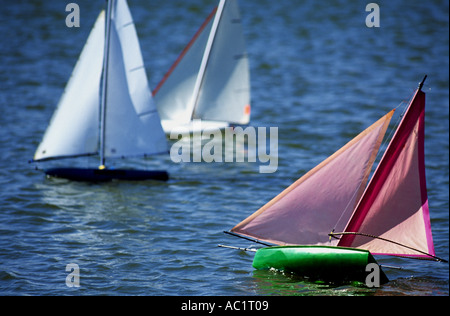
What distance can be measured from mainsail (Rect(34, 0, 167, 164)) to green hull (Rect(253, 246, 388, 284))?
7.69 metres

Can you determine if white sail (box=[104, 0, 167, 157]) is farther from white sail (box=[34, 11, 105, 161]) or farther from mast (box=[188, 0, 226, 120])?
mast (box=[188, 0, 226, 120])

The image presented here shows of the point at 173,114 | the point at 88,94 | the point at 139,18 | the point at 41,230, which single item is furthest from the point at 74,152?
the point at 139,18

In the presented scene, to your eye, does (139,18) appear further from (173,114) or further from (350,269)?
(350,269)

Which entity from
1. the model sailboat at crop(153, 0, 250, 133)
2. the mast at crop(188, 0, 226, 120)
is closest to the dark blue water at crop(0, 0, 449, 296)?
the model sailboat at crop(153, 0, 250, 133)

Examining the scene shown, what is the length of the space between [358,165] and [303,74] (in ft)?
80.8

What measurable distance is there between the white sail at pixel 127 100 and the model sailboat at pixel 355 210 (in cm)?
719

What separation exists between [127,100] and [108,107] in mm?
600

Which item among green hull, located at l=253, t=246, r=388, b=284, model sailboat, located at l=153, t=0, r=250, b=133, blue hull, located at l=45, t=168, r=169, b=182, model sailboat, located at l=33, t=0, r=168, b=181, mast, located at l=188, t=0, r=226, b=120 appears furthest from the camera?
model sailboat, located at l=153, t=0, r=250, b=133

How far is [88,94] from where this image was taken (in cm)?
2191

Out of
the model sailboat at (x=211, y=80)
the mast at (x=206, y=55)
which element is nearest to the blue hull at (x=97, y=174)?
the mast at (x=206, y=55)

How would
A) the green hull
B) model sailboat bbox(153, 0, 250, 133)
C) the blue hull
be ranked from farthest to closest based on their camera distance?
model sailboat bbox(153, 0, 250, 133), the blue hull, the green hull

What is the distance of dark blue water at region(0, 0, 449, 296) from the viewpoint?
664 inches

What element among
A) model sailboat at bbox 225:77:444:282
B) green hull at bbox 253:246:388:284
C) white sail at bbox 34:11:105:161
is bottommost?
green hull at bbox 253:246:388:284
